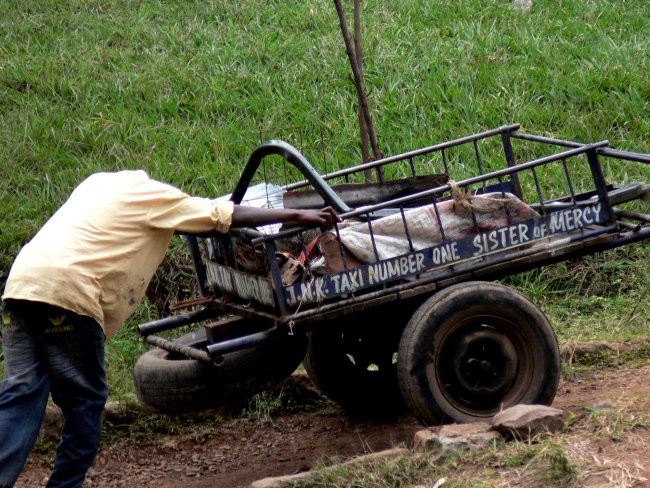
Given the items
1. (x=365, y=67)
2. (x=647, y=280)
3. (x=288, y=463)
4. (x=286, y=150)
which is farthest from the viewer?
(x=365, y=67)

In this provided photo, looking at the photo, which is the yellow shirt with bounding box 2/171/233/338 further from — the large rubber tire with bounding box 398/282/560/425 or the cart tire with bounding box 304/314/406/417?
the cart tire with bounding box 304/314/406/417

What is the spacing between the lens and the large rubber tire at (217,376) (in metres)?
4.57

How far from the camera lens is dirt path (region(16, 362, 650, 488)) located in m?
5.04

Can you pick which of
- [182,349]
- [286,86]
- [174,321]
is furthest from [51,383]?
[286,86]

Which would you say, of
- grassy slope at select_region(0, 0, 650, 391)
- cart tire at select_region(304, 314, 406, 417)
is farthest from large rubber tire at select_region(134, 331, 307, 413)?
grassy slope at select_region(0, 0, 650, 391)

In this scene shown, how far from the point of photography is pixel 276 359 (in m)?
4.68

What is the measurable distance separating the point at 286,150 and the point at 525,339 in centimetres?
141

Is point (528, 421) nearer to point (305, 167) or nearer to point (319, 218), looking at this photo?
point (319, 218)

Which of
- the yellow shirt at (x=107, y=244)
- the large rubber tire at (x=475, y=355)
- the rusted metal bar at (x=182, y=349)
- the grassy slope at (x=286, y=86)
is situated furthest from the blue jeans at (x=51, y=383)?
the grassy slope at (x=286, y=86)

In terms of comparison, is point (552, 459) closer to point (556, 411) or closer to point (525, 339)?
point (556, 411)

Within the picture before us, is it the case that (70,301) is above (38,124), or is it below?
below

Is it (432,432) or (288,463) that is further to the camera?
(288,463)

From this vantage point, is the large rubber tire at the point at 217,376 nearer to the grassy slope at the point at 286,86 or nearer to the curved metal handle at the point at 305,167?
the curved metal handle at the point at 305,167

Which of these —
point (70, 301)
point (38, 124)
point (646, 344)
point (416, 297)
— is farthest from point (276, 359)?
point (38, 124)
